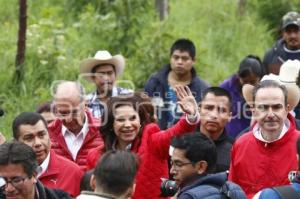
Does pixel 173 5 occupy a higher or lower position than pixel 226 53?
higher

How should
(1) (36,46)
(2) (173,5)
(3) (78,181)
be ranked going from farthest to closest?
1. (2) (173,5)
2. (1) (36,46)
3. (3) (78,181)

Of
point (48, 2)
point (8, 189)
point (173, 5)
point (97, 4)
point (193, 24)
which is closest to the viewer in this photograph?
point (8, 189)

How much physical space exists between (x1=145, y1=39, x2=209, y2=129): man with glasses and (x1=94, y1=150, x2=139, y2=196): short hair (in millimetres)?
4020

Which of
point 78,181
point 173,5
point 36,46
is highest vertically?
point 173,5

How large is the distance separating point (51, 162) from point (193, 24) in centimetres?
972

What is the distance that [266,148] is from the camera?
20.8 ft

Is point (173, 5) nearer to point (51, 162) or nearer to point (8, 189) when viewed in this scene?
point (51, 162)

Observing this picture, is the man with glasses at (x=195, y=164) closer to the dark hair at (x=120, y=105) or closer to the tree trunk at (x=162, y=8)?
the dark hair at (x=120, y=105)

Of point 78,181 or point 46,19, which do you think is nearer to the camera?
point 78,181

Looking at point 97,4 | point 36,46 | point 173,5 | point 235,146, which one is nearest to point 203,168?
point 235,146

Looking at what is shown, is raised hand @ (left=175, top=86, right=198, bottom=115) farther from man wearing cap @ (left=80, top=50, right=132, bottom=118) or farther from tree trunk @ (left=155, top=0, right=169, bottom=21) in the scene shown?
tree trunk @ (left=155, top=0, right=169, bottom=21)

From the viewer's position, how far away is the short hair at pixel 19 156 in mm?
5047

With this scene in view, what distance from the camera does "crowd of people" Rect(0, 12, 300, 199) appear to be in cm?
503

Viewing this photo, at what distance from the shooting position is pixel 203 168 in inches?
218
